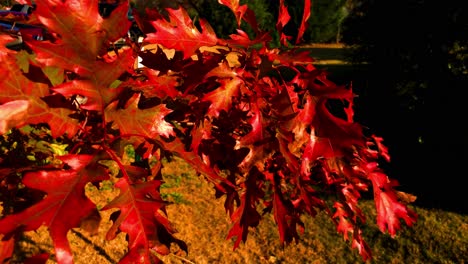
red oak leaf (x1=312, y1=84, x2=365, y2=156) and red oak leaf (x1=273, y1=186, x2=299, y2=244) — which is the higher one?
red oak leaf (x1=312, y1=84, x2=365, y2=156)

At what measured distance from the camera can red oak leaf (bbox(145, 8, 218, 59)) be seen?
47.5 inches

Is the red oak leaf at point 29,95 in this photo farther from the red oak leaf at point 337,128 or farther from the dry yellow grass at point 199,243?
the dry yellow grass at point 199,243

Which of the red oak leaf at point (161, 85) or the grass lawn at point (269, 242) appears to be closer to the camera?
the red oak leaf at point (161, 85)

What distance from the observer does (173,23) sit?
58.6 inches

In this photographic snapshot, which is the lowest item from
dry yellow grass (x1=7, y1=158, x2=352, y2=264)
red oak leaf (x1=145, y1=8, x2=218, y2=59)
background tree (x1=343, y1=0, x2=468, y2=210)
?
dry yellow grass (x1=7, y1=158, x2=352, y2=264)

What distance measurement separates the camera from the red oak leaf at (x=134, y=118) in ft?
3.53

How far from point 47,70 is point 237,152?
66cm

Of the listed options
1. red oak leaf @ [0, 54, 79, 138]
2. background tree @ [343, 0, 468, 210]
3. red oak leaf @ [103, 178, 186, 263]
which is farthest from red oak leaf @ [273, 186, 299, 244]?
background tree @ [343, 0, 468, 210]

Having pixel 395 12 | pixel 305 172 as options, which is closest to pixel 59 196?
pixel 305 172

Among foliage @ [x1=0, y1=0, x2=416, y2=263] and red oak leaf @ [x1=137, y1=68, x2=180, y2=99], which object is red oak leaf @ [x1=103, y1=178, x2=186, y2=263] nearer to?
foliage @ [x1=0, y1=0, x2=416, y2=263]

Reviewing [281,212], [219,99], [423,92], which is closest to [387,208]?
[281,212]

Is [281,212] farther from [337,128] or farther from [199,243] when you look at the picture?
[199,243]

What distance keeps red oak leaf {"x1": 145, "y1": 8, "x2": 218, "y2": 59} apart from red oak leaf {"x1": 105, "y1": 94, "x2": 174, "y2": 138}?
22cm

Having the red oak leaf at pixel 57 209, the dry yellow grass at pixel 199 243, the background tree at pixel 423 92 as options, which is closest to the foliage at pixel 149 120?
the red oak leaf at pixel 57 209
